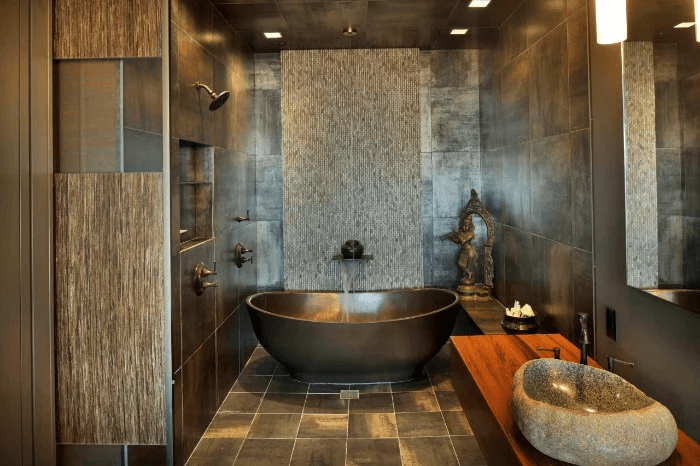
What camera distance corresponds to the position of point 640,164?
6.97ft

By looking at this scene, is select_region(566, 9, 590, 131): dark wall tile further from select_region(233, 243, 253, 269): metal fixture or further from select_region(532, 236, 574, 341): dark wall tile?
select_region(233, 243, 253, 269): metal fixture

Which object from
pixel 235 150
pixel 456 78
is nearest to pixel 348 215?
pixel 235 150

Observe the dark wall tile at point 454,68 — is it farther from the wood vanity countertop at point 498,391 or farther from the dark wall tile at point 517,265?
the wood vanity countertop at point 498,391

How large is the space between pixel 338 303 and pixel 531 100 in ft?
7.58

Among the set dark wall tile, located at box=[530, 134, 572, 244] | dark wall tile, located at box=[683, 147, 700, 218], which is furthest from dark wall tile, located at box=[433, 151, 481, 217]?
dark wall tile, located at box=[683, 147, 700, 218]

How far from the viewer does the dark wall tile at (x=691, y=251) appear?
177 cm

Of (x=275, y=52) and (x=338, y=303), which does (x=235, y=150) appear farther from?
(x=338, y=303)

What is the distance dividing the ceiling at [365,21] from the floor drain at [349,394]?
2.72m

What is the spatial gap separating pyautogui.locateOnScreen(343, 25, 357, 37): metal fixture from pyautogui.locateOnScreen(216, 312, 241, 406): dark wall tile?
7.86 ft

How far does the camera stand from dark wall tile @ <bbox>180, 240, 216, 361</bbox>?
9.70 ft

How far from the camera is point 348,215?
4910 mm

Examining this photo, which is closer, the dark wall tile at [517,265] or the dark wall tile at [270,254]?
the dark wall tile at [517,265]

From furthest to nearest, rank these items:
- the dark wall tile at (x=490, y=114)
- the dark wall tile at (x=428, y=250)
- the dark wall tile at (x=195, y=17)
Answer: the dark wall tile at (x=428, y=250) < the dark wall tile at (x=490, y=114) < the dark wall tile at (x=195, y=17)

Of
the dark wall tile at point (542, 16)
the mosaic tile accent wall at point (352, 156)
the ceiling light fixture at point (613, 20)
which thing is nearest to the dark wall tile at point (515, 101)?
the dark wall tile at point (542, 16)
